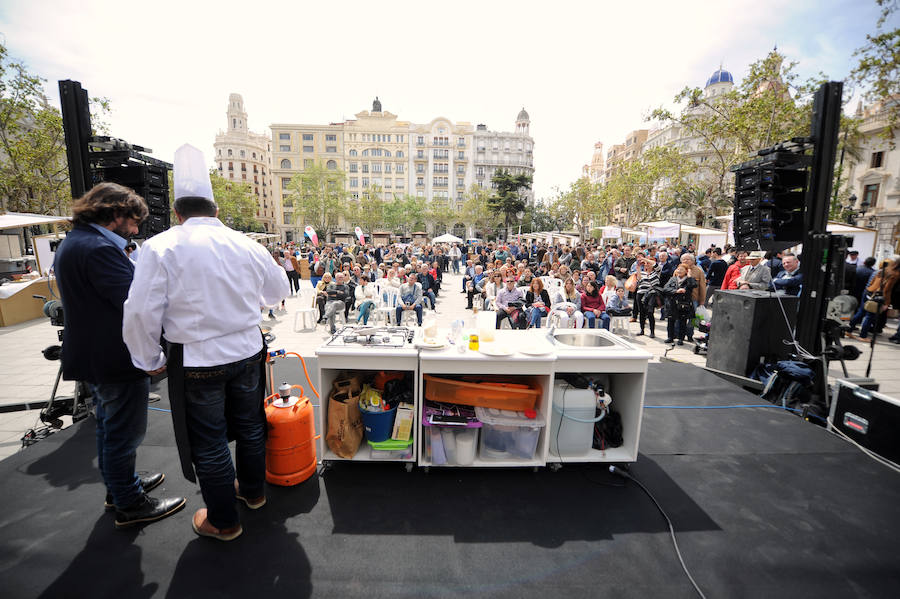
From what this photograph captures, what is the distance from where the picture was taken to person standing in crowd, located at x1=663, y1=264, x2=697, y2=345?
683 cm

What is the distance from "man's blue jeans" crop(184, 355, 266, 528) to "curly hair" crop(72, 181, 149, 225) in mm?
965

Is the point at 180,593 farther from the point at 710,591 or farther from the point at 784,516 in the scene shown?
the point at 784,516

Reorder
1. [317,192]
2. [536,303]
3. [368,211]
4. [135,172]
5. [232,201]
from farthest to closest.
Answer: [368,211] < [317,192] < [232,201] < [536,303] < [135,172]

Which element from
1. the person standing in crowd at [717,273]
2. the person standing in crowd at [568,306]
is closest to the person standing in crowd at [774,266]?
the person standing in crowd at [717,273]

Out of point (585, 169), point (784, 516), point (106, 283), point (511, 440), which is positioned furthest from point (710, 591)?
point (585, 169)

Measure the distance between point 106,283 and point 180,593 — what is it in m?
1.57

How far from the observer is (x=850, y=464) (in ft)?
9.78

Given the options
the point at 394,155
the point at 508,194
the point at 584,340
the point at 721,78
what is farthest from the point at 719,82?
the point at 584,340

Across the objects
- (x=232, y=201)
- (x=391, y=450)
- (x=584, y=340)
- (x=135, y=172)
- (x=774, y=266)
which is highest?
(x=232, y=201)

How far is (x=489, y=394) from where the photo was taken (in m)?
2.74

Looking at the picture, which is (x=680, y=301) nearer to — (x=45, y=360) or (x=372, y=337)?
(x=372, y=337)

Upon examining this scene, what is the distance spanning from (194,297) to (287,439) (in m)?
1.19

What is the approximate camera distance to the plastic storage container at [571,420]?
276 centimetres

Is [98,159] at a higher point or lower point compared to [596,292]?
higher
